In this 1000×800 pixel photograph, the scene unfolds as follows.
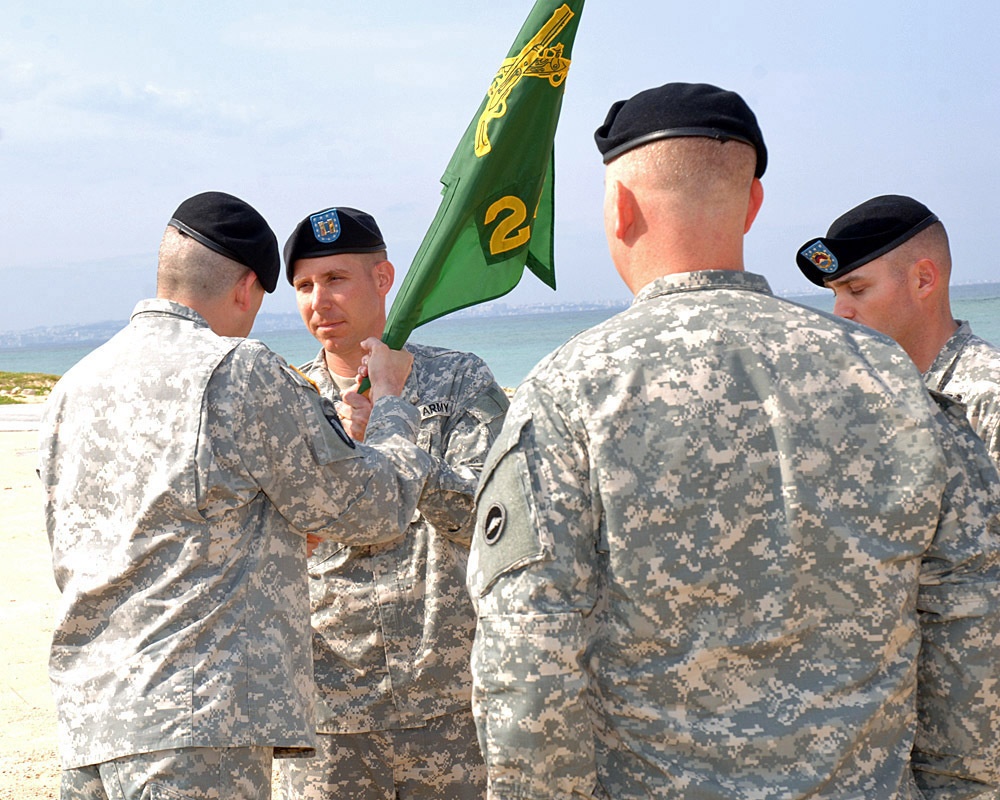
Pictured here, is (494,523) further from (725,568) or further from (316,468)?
(316,468)

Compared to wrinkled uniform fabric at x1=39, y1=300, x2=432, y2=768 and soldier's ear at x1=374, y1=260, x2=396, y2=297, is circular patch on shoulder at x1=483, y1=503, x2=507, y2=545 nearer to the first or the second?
wrinkled uniform fabric at x1=39, y1=300, x2=432, y2=768

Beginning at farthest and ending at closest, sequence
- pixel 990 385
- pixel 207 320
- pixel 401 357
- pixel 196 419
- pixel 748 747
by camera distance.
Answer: pixel 401 357
pixel 990 385
pixel 207 320
pixel 196 419
pixel 748 747

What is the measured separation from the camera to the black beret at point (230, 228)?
3.29 m

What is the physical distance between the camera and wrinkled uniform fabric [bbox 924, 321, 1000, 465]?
3.70 meters

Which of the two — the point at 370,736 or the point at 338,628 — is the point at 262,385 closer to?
the point at 338,628

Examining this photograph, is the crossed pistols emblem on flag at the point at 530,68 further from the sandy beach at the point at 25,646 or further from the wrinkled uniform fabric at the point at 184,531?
the sandy beach at the point at 25,646

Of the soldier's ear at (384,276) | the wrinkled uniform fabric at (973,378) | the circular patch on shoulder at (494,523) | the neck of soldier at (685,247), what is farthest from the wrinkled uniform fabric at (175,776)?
the wrinkled uniform fabric at (973,378)

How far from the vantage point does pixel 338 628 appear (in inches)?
151

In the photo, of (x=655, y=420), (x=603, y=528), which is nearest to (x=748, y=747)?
(x=603, y=528)

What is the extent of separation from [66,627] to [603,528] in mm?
1650

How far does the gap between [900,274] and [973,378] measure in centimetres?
52

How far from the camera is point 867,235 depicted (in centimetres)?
415

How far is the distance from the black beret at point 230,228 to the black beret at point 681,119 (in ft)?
4.46

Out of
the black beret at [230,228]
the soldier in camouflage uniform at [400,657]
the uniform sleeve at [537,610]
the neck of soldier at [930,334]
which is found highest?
the black beret at [230,228]
